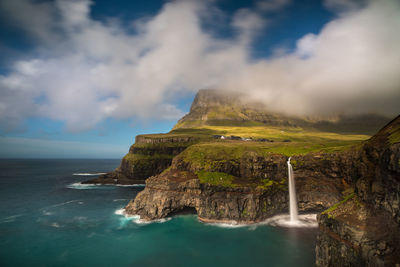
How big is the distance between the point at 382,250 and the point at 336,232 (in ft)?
17.8

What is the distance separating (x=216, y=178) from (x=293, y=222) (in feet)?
72.4

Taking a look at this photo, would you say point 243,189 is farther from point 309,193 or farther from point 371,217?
point 371,217

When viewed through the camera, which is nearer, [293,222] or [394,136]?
[394,136]

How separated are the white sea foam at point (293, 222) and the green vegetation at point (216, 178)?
13.3 m

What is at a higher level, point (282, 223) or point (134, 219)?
point (282, 223)

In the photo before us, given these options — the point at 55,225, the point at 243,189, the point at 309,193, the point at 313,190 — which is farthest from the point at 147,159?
the point at 313,190

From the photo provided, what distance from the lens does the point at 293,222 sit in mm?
51906

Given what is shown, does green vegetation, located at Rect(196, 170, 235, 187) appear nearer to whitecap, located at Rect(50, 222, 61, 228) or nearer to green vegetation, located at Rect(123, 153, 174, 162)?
whitecap, located at Rect(50, 222, 61, 228)

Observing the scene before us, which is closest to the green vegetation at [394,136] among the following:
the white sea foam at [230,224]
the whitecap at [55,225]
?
the white sea foam at [230,224]

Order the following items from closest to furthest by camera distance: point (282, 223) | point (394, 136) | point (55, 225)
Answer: point (394, 136) → point (282, 223) → point (55, 225)

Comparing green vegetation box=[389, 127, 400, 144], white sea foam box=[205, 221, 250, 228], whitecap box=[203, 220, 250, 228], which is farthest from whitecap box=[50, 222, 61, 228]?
green vegetation box=[389, 127, 400, 144]

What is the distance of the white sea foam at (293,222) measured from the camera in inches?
1969

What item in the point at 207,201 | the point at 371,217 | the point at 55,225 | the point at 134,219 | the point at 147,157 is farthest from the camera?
the point at 147,157

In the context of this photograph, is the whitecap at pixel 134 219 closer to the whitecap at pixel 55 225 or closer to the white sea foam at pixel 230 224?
the white sea foam at pixel 230 224
